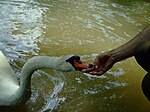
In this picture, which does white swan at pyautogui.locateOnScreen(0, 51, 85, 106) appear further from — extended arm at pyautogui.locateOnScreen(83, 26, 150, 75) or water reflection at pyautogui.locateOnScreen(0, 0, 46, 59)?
water reflection at pyautogui.locateOnScreen(0, 0, 46, 59)

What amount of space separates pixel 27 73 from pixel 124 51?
87cm

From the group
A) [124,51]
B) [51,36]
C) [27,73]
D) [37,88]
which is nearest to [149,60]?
[124,51]

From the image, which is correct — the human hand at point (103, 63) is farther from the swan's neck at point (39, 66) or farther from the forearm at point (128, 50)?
the swan's neck at point (39, 66)

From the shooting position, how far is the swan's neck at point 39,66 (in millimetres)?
2555

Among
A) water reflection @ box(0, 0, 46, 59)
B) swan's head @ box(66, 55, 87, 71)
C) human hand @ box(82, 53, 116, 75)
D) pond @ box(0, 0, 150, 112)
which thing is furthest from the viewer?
water reflection @ box(0, 0, 46, 59)

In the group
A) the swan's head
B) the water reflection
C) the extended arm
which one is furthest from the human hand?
the water reflection

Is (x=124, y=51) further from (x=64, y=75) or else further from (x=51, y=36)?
(x=51, y=36)

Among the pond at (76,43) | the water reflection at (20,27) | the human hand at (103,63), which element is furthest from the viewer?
the water reflection at (20,27)

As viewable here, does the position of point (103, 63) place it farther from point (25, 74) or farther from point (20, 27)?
point (20, 27)

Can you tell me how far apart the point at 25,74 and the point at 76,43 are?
204 cm

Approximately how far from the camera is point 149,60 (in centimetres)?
281

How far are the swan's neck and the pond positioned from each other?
0.36m

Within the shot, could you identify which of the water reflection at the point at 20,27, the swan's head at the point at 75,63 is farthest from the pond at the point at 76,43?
the swan's head at the point at 75,63

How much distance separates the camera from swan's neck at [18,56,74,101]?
8.38ft
